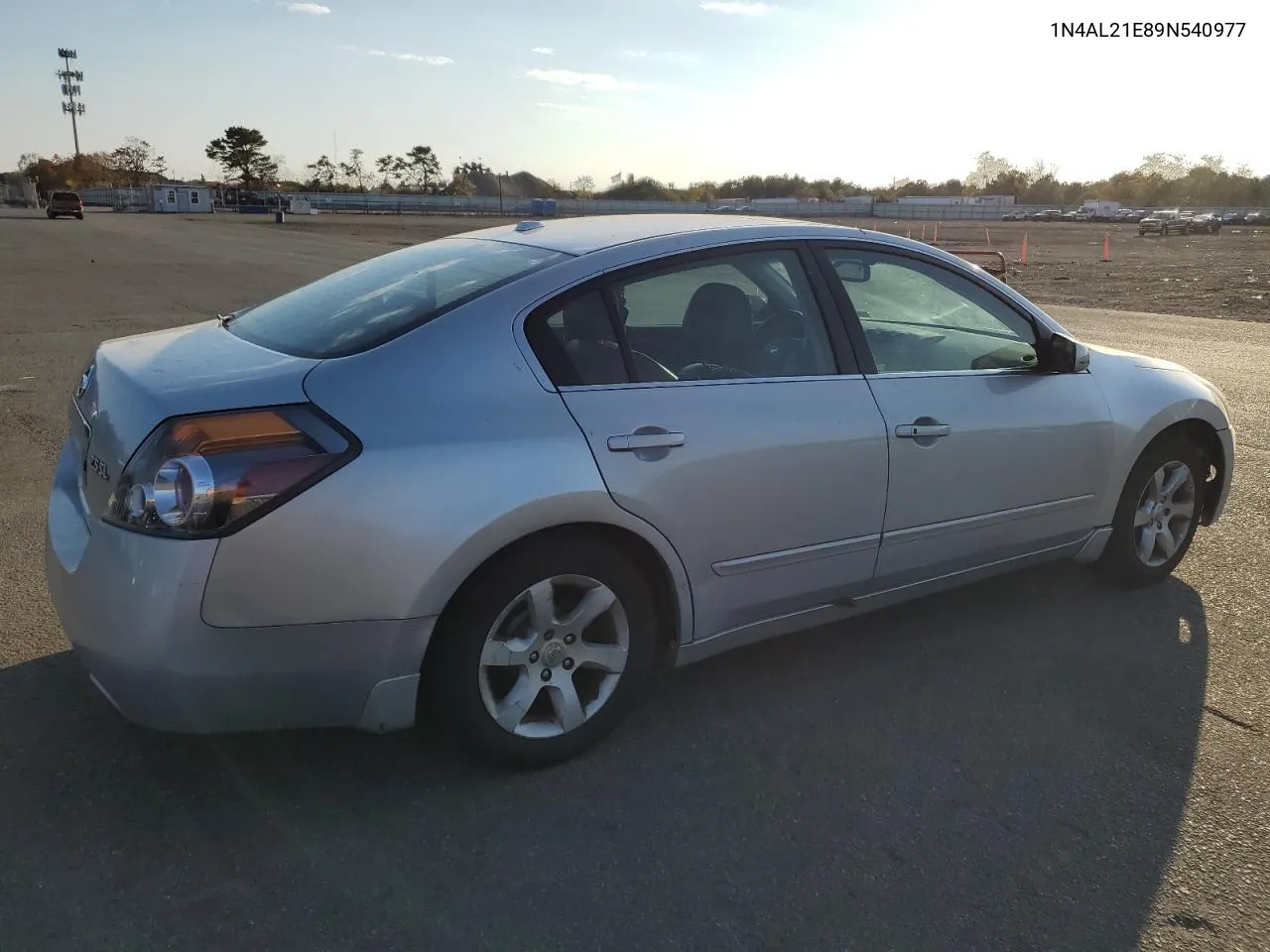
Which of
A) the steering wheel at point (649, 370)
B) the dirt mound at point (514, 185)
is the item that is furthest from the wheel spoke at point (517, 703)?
the dirt mound at point (514, 185)

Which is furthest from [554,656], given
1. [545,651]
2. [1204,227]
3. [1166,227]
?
[1204,227]

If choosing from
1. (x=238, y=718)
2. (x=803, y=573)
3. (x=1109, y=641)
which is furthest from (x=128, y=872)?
(x=1109, y=641)

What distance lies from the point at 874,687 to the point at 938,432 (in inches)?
37.5

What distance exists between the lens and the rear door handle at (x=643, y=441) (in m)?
2.88

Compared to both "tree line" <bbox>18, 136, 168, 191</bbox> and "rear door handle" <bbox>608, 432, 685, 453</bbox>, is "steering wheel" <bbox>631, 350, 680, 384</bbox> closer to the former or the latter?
"rear door handle" <bbox>608, 432, 685, 453</bbox>

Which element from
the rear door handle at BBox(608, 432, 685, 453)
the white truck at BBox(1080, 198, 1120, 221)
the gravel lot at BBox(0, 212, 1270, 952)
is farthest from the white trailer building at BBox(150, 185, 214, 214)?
A: the rear door handle at BBox(608, 432, 685, 453)

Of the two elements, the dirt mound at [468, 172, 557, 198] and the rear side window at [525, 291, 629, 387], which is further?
the dirt mound at [468, 172, 557, 198]

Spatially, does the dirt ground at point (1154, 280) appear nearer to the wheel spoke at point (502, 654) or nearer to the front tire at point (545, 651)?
the front tire at point (545, 651)

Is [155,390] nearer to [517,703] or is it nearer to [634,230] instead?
[517,703]

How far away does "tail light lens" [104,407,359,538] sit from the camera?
2406mm

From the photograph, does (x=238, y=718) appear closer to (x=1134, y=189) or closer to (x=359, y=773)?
(x=359, y=773)

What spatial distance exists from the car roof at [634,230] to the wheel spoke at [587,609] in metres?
1.10

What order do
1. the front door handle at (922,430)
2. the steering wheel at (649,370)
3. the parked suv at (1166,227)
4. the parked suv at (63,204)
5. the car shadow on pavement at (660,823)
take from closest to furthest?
the car shadow on pavement at (660,823), the steering wheel at (649,370), the front door handle at (922,430), the parked suv at (1166,227), the parked suv at (63,204)

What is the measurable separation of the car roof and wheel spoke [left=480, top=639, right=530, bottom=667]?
1272 mm
